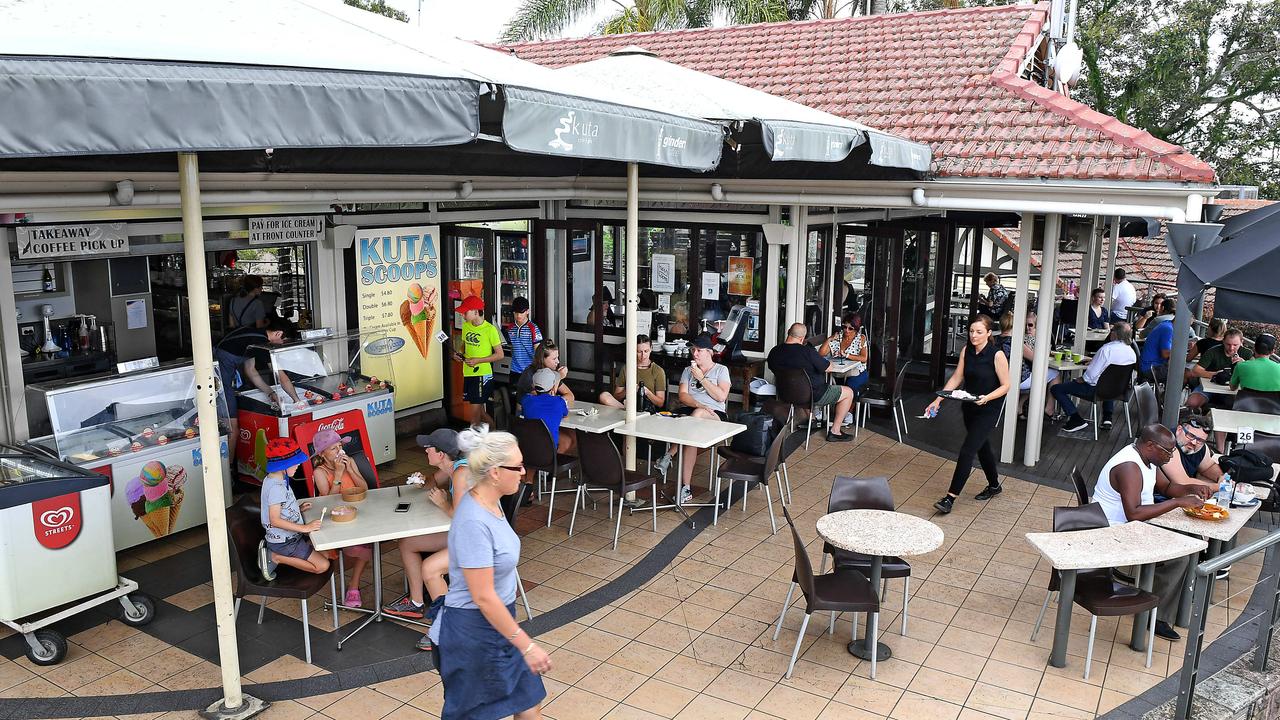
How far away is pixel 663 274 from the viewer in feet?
39.0

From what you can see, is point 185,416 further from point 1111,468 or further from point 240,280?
point 1111,468

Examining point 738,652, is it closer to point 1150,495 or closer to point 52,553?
point 1150,495

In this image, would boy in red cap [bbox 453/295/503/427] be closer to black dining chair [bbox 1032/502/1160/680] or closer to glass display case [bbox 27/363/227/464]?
glass display case [bbox 27/363/227/464]

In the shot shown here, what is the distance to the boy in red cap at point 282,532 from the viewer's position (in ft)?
18.3

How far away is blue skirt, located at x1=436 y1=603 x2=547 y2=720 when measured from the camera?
3.85 metres

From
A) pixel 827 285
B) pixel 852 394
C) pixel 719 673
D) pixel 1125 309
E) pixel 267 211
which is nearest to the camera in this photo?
pixel 719 673

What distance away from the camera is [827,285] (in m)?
12.3

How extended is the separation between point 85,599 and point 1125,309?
15.6 m

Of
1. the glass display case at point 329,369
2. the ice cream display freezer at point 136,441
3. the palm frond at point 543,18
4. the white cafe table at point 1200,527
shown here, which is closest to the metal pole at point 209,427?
the ice cream display freezer at point 136,441

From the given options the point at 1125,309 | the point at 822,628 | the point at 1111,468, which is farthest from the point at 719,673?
the point at 1125,309

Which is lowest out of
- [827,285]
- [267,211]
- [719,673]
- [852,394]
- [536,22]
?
[719,673]

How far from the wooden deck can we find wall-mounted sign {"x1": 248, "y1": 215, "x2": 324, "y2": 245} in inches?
254

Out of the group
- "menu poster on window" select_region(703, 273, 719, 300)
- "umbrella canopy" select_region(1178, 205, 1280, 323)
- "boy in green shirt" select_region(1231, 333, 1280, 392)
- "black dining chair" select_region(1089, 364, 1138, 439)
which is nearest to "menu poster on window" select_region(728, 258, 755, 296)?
"menu poster on window" select_region(703, 273, 719, 300)

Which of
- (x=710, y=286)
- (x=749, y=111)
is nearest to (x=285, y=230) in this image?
(x=749, y=111)
